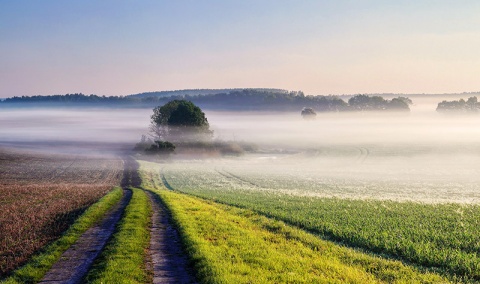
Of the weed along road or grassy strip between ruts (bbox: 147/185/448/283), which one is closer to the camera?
grassy strip between ruts (bbox: 147/185/448/283)

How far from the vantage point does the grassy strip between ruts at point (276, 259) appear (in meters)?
13.8

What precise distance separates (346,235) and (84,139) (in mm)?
160101

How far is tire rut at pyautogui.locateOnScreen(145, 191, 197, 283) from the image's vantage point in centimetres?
1418

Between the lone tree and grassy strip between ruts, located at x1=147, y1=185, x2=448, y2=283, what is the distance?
95293 millimetres

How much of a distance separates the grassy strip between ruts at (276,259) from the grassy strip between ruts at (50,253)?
5.19 metres

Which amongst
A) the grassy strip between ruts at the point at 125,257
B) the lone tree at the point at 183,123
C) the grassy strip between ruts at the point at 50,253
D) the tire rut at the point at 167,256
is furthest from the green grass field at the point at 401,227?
the lone tree at the point at 183,123

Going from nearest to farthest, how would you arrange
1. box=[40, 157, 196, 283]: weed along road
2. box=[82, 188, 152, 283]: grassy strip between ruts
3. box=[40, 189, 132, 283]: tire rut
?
1. box=[82, 188, 152, 283]: grassy strip between ruts
2. box=[40, 157, 196, 283]: weed along road
3. box=[40, 189, 132, 283]: tire rut

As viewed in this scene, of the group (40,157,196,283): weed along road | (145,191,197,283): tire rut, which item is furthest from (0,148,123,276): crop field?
(145,191,197,283): tire rut

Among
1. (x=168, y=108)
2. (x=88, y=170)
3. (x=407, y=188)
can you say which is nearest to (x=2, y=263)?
(x=407, y=188)

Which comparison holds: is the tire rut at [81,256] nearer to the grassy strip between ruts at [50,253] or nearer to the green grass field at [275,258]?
the grassy strip between ruts at [50,253]

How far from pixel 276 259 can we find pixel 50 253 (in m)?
9.27

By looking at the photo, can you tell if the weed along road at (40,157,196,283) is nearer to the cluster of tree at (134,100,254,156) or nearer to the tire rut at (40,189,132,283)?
the tire rut at (40,189,132,283)

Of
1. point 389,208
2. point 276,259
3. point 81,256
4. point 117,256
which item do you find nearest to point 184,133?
point 389,208

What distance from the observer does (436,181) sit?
60594mm
